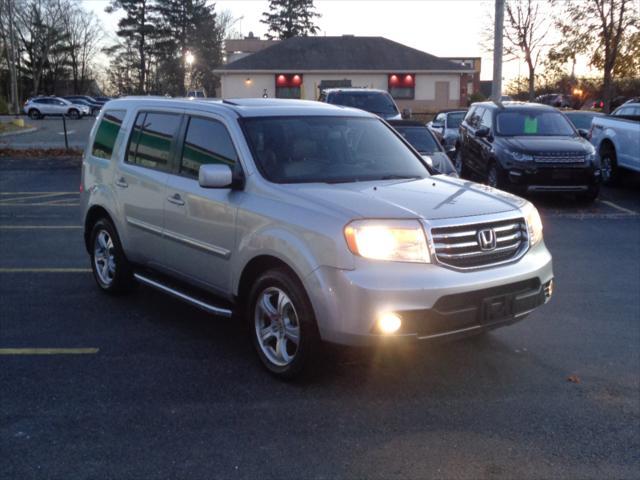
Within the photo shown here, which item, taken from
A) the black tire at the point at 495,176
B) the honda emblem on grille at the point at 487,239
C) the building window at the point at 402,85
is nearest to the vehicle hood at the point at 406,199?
the honda emblem on grille at the point at 487,239

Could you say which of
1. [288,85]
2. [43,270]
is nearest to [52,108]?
[288,85]

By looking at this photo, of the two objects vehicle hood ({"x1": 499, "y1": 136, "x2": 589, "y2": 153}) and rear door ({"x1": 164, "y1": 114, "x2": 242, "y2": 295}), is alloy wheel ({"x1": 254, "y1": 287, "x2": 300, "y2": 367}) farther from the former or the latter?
vehicle hood ({"x1": 499, "y1": 136, "x2": 589, "y2": 153})

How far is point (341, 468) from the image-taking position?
3.91 m

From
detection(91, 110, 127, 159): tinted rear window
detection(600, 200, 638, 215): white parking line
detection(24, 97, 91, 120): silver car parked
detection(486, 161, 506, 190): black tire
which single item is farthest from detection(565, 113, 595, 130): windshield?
detection(24, 97, 91, 120): silver car parked

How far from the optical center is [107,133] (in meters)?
7.24

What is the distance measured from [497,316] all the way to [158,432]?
220 centimetres

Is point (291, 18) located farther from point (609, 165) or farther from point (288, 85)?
point (609, 165)

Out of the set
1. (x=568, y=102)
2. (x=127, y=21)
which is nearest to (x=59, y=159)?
(x=568, y=102)

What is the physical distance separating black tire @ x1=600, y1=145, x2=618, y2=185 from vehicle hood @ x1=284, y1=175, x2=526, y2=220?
1083 cm

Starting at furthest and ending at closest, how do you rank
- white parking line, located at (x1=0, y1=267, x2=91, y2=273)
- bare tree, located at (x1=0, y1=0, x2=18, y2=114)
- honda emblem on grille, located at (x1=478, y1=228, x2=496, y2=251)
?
bare tree, located at (x1=0, y1=0, x2=18, y2=114) < white parking line, located at (x1=0, y1=267, x2=91, y2=273) < honda emblem on grille, located at (x1=478, y1=228, x2=496, y2=251)

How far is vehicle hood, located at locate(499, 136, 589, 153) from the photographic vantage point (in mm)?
12992

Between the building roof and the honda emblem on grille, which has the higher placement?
the building roof

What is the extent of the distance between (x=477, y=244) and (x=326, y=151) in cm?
154

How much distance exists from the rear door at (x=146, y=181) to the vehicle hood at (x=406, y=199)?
1527 mm
